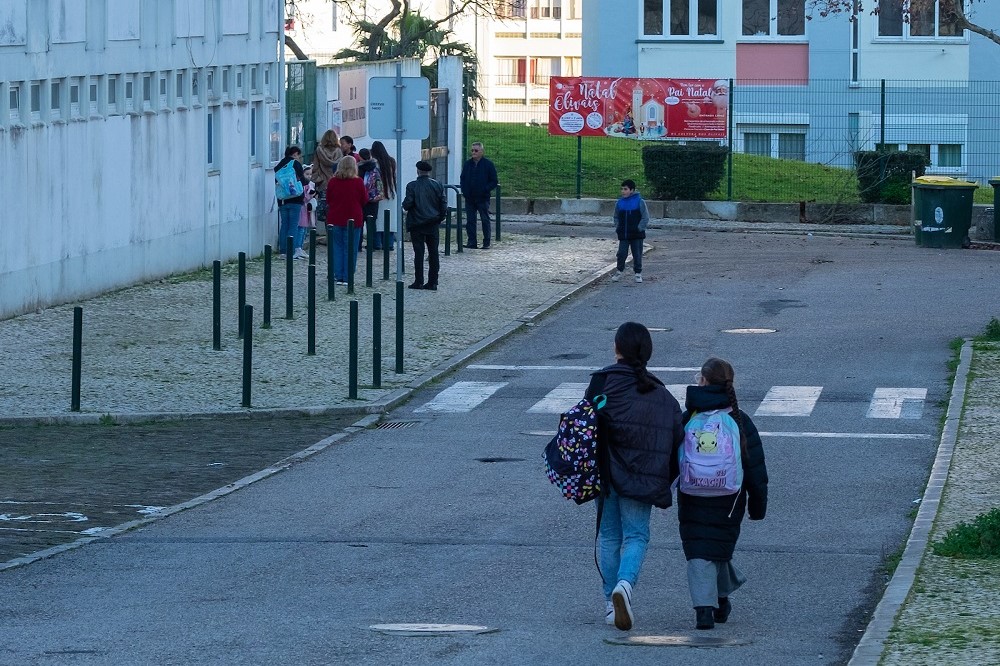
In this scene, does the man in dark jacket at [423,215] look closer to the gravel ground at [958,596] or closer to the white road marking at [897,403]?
the white road marking at [897,403]

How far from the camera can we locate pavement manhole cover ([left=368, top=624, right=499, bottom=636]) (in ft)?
25.8

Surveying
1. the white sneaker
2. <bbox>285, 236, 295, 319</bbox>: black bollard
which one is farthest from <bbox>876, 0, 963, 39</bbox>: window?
the white sneaker

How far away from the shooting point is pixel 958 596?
8.32m

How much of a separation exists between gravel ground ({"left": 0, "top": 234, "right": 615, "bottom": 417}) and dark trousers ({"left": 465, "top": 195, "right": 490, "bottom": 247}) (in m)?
1.95

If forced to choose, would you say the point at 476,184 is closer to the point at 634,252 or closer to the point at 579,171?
the point at 634,252

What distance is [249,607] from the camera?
8.44 metres

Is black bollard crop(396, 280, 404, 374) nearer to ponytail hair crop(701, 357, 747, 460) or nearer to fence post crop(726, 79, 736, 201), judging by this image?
ponytail hair crop(701, 357, 747, 460)

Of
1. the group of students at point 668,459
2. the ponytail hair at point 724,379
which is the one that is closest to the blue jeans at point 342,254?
the group of students at point 668,459

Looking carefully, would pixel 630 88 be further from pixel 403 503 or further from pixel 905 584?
pixel 905 584

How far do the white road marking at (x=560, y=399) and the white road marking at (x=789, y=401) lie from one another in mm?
1589

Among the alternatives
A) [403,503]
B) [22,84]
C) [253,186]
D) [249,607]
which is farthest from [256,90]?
[249,607]

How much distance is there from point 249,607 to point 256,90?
20.1 meters

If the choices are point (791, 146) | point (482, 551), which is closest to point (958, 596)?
point (482, 551)

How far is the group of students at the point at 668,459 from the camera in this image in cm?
796
